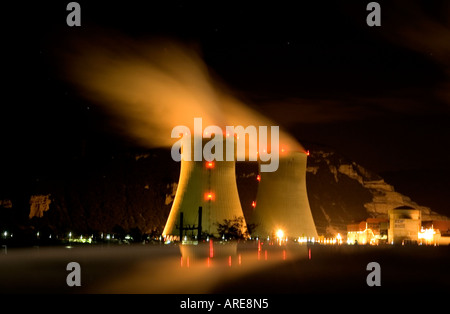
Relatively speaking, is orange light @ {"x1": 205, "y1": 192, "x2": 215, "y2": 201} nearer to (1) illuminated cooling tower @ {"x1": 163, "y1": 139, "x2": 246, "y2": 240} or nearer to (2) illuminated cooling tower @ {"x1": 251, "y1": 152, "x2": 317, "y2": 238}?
(1) illuminated cooling tower @ {"x1": 163, "y1": 139, "x2": 246, "y2": 240}

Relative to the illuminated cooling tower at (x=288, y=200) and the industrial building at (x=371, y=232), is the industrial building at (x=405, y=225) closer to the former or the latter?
the industrial building at (x=371, y=232)

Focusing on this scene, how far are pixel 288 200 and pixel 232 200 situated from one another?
13.0 feet

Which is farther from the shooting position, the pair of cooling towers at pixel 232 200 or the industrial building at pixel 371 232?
the industrial building at pixel 371 232

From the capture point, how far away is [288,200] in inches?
1463

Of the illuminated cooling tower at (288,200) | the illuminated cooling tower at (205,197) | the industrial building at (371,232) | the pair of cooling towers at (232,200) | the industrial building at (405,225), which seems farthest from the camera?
the industrial building at (371,232)

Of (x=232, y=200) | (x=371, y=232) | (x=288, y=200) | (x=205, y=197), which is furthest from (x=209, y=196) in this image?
(x=371, y=232)

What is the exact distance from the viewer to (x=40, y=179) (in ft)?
312

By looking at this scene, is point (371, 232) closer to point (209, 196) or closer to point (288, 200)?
point (288, 200)

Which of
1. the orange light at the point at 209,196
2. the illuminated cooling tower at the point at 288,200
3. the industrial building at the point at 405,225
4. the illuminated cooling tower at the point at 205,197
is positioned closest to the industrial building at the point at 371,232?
the industrial building at the point at 405,225

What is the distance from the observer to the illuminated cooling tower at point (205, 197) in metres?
33.6

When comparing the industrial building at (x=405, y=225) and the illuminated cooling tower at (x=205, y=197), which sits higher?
the illuminated cooling tower at (x=205, y=197)

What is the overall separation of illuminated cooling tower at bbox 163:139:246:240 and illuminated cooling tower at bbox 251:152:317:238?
115 inches

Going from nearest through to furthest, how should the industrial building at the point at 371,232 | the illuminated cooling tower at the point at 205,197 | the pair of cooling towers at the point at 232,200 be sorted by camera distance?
the illuminated cooling tower at the point at 205,197, the pair of cooling towers at the point at 232,200, the industrial building at the point at 371,232
